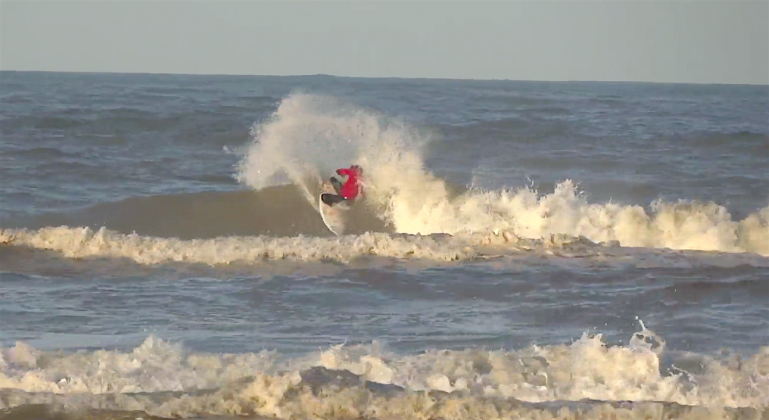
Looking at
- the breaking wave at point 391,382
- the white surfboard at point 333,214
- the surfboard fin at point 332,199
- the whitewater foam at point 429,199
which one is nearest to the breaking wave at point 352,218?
the whitewater foam at point 429,199

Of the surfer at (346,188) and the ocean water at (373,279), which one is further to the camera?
the surfer at (346,188)

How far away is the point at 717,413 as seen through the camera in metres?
6.12

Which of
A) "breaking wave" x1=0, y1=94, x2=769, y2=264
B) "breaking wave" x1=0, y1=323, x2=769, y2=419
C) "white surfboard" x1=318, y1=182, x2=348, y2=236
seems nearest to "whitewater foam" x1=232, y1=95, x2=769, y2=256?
"breaking wave" x1=0, y1=94, x2=769, y2=264

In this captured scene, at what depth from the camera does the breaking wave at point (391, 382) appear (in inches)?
241

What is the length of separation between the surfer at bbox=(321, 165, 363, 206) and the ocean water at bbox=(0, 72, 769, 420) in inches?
9.5

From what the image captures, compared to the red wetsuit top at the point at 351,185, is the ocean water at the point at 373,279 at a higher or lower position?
lower

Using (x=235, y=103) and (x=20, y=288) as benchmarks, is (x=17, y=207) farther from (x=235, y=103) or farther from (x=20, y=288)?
(x=235, y=103)

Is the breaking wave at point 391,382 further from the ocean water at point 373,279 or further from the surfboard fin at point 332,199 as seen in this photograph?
the surfboard fin at point 332,199

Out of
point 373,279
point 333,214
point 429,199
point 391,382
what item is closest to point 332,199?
point 333,214

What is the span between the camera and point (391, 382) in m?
6.61

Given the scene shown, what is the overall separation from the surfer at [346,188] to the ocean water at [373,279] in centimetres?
24

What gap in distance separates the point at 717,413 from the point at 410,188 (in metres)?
9.98

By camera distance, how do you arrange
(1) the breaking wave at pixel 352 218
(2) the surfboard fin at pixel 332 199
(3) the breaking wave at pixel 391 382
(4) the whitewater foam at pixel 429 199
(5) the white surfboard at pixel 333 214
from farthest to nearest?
(2) the surfboard fin at pixel 332 199
(5) the white surfboard at pixel 333 214
(4) the whitewater foam at pixel 429 199
(1) the breaking wave at pixel 352 218
(3) the breaking wave at pixel 391 382

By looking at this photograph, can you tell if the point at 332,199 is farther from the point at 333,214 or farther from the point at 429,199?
the point at 429,199
